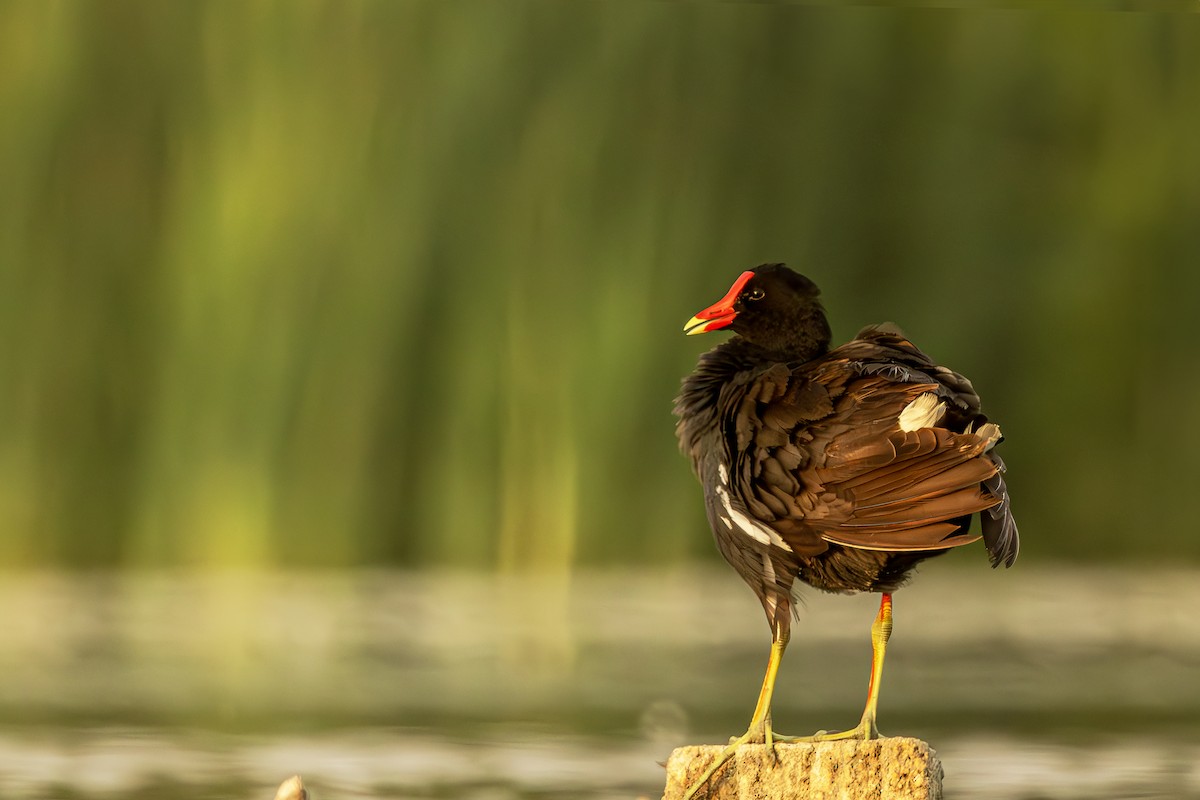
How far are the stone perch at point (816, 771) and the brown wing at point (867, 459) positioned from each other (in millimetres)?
409

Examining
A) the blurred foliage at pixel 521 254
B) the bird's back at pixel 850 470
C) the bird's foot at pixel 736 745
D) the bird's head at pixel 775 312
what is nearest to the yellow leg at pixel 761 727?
the bird's foot at pixel 736 745

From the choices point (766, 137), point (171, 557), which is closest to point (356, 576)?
point (171, 557)

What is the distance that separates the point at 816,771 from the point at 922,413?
2.45 feet

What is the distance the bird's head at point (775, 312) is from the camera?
3.55 m

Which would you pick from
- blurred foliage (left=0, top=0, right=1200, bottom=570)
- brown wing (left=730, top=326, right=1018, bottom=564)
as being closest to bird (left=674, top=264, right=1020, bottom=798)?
brown wing (left=730, top=326, right=1018, bottom=564)

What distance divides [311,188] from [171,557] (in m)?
Result: 1.85

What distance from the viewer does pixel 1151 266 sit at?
8180 millimetres

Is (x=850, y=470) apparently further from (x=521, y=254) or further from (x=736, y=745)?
(x=521, y=254)

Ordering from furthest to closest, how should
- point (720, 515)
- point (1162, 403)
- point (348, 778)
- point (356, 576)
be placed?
point (1162, 403), point (356, 576), point (348, 778), point (720, 515)

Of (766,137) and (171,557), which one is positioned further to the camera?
(766,137)

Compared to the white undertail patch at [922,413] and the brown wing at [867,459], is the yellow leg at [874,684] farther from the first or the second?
the white undertail patch at [922,413]

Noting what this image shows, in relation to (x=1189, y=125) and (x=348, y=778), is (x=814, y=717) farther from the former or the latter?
(x=1189, y=125)

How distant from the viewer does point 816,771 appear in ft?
10.9

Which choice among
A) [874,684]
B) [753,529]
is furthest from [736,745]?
[753,529]
